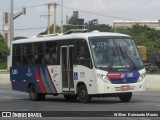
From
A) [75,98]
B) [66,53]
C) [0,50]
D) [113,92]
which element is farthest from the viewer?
[0,50]

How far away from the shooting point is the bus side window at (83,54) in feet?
71.6

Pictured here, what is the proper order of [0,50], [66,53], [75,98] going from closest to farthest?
[66,53] < [75,98] < [0,50]

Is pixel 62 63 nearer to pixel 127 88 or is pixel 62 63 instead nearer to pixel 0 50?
pixel 127 88

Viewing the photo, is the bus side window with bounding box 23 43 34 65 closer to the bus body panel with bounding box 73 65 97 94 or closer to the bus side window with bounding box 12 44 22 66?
the bus side window with bounding box 12 44 22 66

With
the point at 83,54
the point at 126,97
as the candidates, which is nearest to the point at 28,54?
the point at 83,54

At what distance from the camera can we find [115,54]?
2169 cm

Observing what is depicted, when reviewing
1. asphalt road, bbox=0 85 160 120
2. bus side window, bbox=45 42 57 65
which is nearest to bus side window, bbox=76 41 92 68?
asphalt road, bbox=0 85 160 120

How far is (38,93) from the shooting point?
25359mm

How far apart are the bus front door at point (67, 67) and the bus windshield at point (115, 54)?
4.75 ft

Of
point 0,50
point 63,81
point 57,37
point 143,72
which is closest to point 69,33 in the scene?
point 57,37

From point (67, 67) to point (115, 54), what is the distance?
244 cm

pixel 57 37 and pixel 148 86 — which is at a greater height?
pixel 57 37

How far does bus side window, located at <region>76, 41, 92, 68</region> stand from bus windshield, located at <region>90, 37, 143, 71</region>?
326 millimetres

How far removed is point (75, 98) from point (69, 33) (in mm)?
3040
